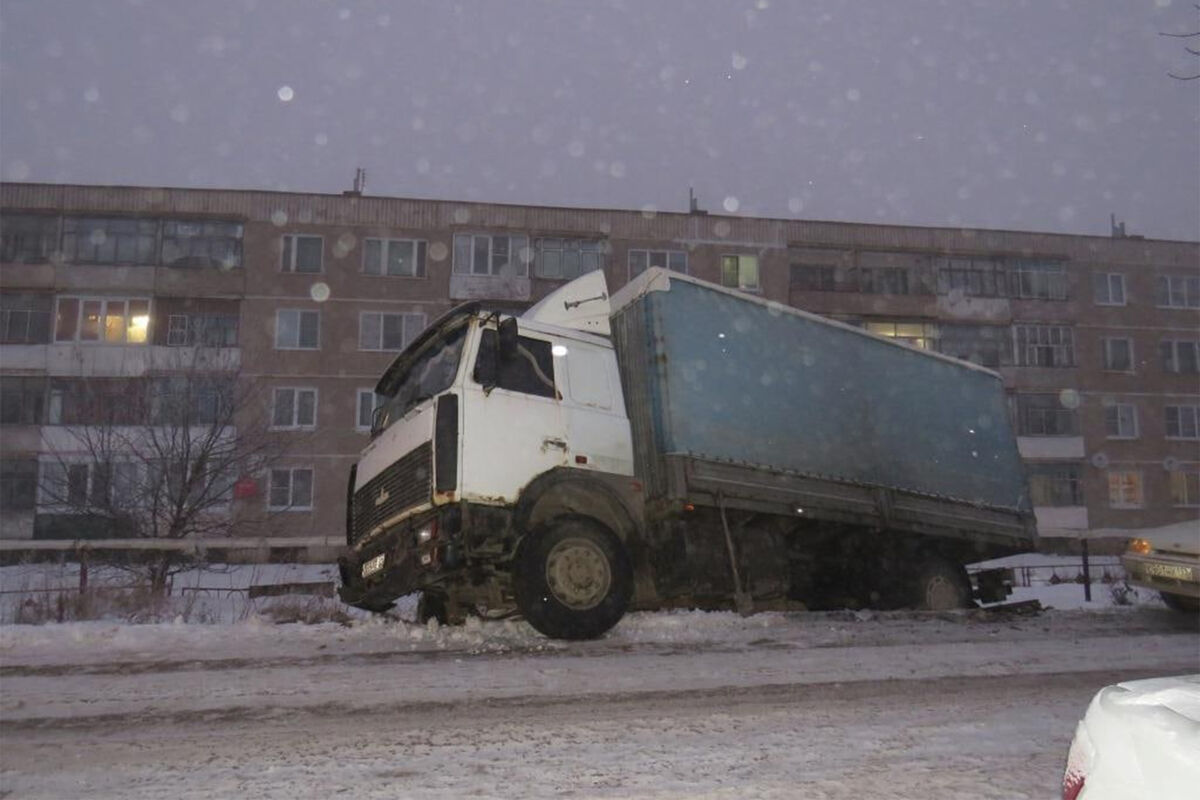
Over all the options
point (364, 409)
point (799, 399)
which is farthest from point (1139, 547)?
point (364, 409)

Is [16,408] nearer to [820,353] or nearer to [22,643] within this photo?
[22,643]

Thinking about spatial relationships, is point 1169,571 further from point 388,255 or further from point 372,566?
point 388,255

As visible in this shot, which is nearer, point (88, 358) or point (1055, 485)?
point (88, 358)

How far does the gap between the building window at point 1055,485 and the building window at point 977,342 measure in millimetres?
5022

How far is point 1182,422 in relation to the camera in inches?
1608

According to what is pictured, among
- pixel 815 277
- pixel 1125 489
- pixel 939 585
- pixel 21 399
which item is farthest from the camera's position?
pixel 1125 489

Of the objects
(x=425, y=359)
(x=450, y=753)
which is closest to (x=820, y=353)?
(x=425, y=359)

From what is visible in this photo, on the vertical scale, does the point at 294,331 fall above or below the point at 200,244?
below

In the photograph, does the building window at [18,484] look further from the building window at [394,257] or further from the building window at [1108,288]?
the building window at [1108,288]

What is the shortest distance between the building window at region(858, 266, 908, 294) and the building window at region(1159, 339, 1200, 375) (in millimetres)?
13509

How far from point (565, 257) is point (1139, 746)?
33380 millimetres

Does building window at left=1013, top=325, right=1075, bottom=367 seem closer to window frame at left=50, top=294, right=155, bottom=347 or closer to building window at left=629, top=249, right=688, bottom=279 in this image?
building window at left=629, top=249, right=688, bottom=279

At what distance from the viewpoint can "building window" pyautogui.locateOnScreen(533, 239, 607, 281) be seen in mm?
34375

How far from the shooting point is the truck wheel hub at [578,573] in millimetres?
7527
